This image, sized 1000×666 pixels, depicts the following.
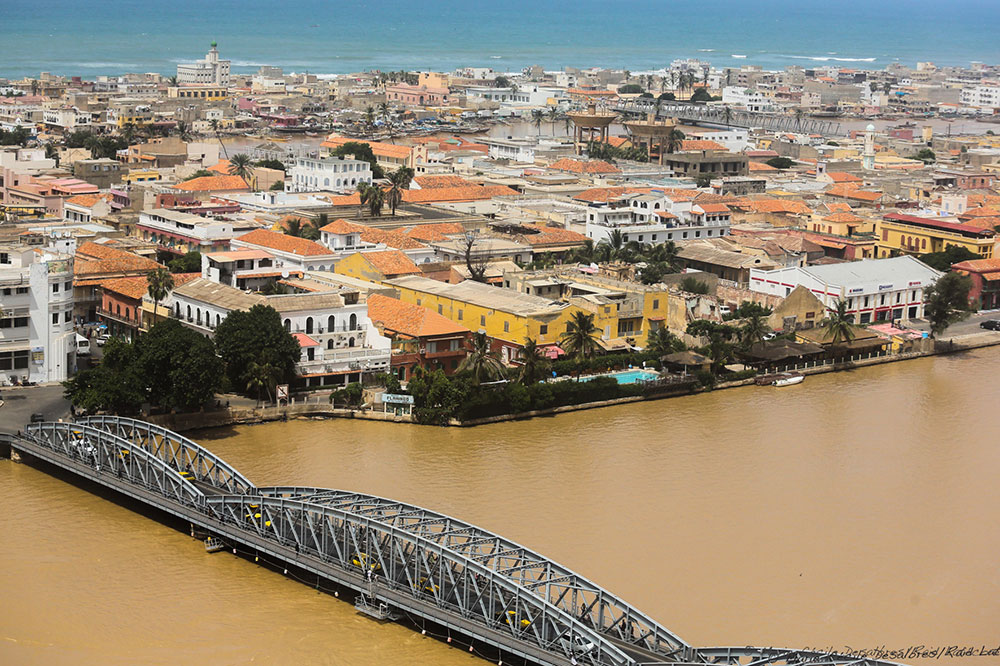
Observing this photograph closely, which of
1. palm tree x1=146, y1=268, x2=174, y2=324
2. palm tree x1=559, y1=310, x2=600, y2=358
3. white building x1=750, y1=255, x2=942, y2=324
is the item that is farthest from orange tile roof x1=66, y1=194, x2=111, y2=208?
white building x1=750, y1=255, x2=942, y2=324

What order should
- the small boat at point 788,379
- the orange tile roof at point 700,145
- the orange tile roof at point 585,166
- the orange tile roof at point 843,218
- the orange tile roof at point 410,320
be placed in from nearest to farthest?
the orange tile roof at point 410,320 → the small boat at point 788,379 → the orange tile roof at point 843,218 → the orange tile roof at point 585,166 → the orange tile roof at point 700,145

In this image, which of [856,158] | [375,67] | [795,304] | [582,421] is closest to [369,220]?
[795,304]

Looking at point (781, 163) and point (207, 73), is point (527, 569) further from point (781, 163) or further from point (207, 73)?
point (207, 73)

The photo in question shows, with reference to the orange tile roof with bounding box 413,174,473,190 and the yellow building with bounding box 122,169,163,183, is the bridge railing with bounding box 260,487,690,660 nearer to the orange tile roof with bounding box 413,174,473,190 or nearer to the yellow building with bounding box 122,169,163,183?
the orange tile roof with bounding box 413,174,473,190

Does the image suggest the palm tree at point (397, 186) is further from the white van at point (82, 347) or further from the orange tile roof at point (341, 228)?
the white van at point (82, 347)

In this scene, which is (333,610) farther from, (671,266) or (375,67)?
(375,67)

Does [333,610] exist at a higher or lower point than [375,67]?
lower

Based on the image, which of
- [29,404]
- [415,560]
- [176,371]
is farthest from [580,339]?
[415,560]

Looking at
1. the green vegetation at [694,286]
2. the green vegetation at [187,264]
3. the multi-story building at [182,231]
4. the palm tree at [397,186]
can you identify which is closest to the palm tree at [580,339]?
the green vegetation at [694,286]
